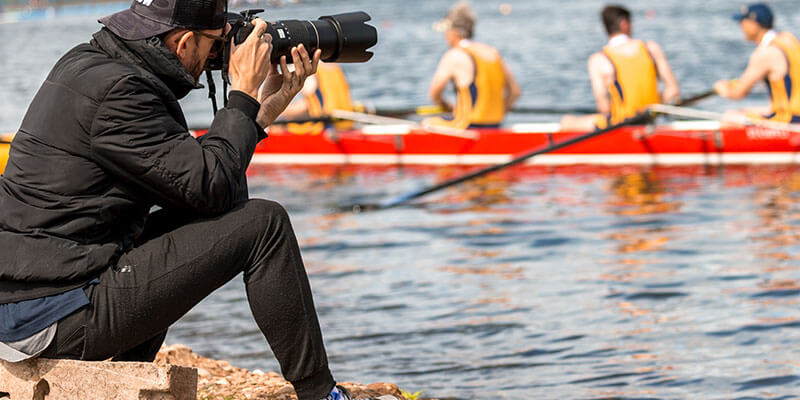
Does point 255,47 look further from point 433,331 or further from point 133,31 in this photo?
point 433,331

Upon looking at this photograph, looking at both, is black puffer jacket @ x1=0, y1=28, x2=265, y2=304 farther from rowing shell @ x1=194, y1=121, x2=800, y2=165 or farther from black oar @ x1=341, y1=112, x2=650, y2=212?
rowing shell @ x1=194, y1=121, x2=800, y2=165

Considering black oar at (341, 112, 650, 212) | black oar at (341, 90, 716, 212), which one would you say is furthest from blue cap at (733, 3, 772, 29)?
black oar at (341, 112, 650, 212)

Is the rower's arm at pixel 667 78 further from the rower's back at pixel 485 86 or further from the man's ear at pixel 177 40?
the man's ear at pixel 177 40

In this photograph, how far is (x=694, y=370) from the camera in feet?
16.4

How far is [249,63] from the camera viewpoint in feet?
10.4

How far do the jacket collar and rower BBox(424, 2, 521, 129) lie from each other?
8.22 m

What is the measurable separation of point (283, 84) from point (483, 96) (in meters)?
8.13

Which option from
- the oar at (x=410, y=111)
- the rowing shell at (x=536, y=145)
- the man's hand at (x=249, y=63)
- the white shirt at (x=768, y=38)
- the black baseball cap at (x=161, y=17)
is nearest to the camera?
the black baseball cap at (x=161, y=17)

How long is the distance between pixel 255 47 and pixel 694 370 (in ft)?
8.92

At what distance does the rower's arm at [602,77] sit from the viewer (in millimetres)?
11047

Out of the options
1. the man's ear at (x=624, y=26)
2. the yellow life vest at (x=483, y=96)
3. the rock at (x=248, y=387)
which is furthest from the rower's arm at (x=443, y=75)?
the rock at (x=248, y=387)

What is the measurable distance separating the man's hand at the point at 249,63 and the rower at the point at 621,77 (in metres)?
7.99

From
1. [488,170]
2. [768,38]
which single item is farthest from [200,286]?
[768,38]

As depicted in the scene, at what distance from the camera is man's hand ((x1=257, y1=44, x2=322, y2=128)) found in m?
3.34
